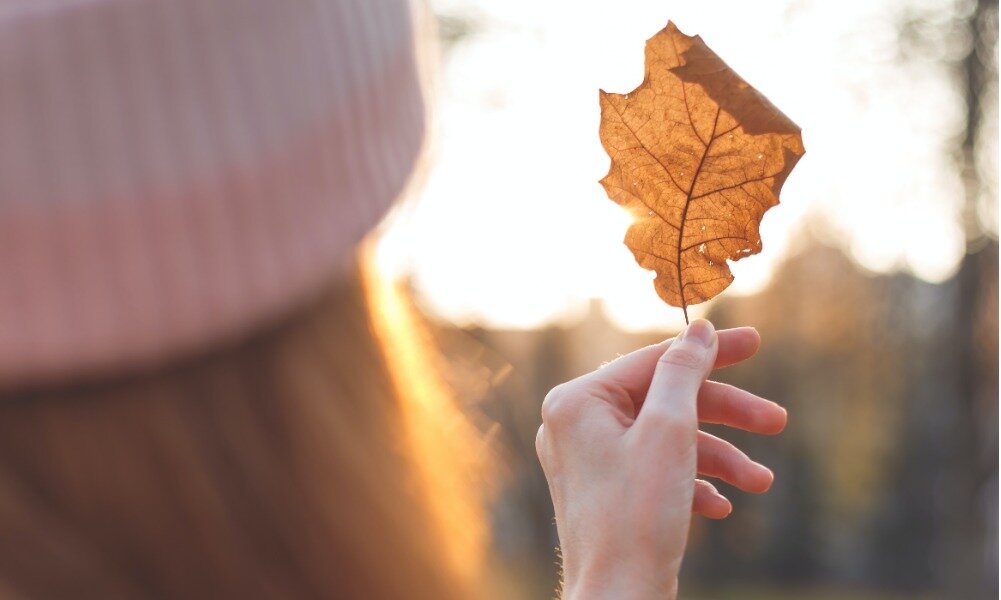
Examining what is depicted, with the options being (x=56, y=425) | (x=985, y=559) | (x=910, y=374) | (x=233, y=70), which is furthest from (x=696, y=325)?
(x=910, y=374)

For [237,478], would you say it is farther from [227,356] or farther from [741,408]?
[741,408]

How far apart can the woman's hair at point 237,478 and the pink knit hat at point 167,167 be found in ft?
0.21

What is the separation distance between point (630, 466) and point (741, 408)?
0.33 metres

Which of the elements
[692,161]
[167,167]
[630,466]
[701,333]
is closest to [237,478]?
[167,167]

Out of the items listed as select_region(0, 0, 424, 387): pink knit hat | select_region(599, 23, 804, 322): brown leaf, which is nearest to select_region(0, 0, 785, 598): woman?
select_region(0, 0, 424, 387): pink knit hat

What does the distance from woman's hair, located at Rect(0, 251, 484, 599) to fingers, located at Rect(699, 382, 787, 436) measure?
1.63 feet

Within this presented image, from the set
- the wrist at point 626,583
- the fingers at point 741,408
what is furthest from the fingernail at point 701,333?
the wrist at point 626,583

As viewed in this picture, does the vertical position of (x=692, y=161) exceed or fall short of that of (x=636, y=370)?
it exceeds it

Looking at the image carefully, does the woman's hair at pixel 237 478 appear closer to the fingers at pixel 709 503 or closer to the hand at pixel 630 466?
the hand at pixel 630 466

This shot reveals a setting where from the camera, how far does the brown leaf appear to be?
1394 millimetres

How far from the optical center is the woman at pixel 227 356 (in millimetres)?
1254

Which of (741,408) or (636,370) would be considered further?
(741,408)

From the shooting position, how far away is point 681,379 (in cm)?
130

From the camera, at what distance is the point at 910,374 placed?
85.0ft
